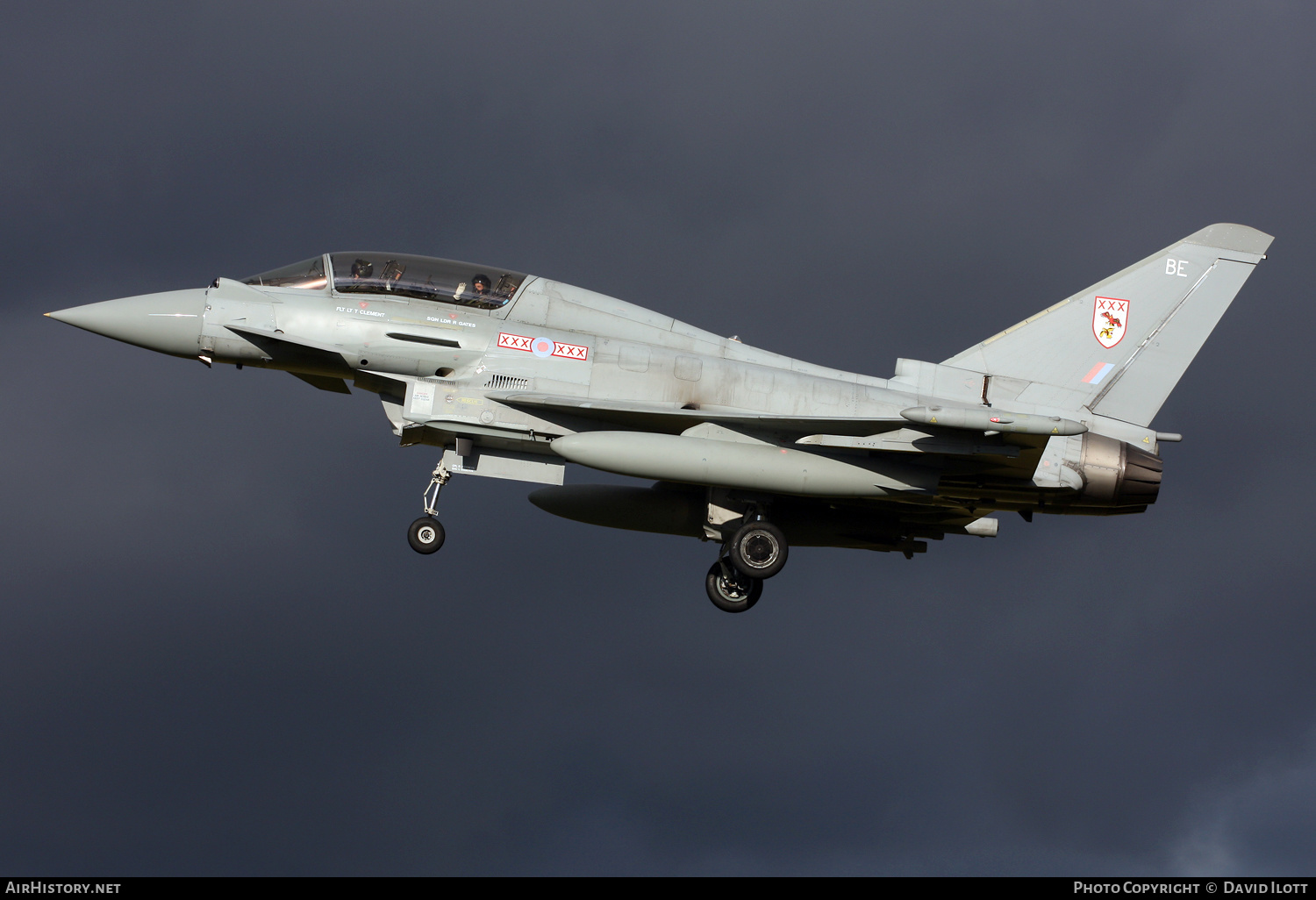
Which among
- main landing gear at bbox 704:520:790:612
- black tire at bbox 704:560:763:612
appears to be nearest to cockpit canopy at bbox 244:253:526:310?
main landing gear at bbox 704:520:790:612

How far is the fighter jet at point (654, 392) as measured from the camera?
17.7m

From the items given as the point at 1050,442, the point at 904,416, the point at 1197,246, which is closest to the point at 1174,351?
the point at 1197,246

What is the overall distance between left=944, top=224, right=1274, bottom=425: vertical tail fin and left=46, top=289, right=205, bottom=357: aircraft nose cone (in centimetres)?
1101

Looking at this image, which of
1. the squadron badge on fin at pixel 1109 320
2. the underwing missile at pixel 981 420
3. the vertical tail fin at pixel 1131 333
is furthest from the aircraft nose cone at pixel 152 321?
the squadron badge on fin at pixel 1109 320

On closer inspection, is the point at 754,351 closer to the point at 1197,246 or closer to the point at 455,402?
the point at 455,402

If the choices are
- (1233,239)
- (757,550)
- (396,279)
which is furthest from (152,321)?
(1233,239)

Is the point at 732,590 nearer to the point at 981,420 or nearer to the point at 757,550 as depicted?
the point at 757,550

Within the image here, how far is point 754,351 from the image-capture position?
63.0 ft

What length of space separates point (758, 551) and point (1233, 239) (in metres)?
9.05

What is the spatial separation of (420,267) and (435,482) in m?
3.08

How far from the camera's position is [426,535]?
58.7ft

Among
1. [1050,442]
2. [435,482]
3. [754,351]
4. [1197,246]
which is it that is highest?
[1197,246]

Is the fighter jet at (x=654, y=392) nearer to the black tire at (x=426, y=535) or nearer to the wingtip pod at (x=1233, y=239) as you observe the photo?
the black tire at (x=426, y=535)

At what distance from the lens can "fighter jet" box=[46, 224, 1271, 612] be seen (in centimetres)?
1767
